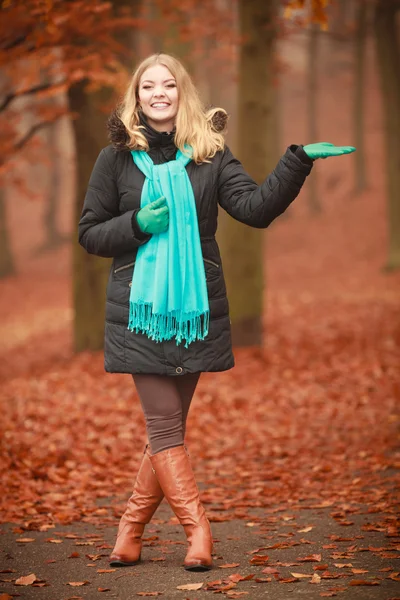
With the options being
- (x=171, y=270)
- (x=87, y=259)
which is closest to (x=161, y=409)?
(x=171, y=270)

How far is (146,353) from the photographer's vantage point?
4.14 metres

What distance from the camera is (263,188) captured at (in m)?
4.02

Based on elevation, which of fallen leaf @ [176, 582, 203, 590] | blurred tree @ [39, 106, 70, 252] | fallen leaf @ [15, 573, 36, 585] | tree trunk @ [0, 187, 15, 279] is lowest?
fallen leaf @ [176, 582, 203, 590]

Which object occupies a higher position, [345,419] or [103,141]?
[103,141]

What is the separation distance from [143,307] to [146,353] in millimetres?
237

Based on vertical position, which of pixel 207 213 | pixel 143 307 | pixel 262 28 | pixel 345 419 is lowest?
pixel 345 419

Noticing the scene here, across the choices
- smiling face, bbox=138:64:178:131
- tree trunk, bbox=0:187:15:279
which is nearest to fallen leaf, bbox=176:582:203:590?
smiling face, bbox=138:64:178:131

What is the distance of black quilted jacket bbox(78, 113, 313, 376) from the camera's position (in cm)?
411

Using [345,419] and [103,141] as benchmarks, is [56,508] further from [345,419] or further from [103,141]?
[103,141]

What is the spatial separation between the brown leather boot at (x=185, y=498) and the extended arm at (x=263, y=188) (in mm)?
1244

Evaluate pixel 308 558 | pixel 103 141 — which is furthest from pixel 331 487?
pixel 103 141

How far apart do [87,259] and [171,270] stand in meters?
8.02

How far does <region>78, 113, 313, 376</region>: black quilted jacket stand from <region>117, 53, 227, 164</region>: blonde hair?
0.05m

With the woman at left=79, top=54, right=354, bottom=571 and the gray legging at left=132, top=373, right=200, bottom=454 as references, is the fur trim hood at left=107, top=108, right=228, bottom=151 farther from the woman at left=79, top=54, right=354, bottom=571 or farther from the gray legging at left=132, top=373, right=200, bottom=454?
the gray legging at left=132, top=373, right=200, bottom=454
